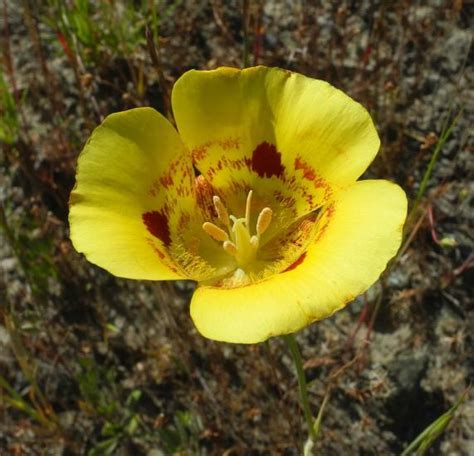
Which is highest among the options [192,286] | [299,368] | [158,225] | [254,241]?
[158,225]

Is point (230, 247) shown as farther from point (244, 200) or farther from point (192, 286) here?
point (192, 286)

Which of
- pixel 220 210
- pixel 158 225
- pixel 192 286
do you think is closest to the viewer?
pixel 158 225

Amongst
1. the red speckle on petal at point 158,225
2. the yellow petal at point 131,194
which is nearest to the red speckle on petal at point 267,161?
the yellow petal at point 131,194

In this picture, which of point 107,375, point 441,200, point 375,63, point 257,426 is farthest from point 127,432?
point 375,63

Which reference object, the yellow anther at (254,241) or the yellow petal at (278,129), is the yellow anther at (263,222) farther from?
the yellow petal at (278,129)

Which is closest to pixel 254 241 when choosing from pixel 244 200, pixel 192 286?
pixel 244 200

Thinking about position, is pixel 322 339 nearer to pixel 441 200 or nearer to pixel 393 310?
pixel 393 310

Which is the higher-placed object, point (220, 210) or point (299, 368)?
point (220, 210)
